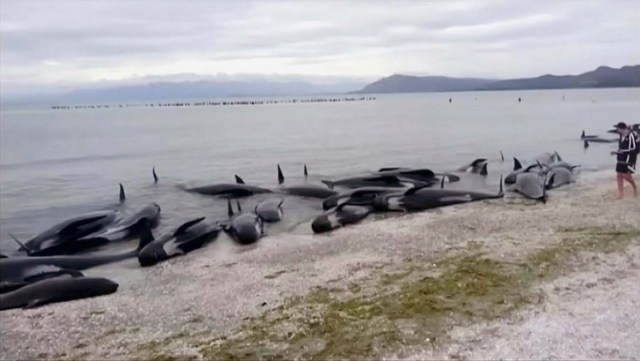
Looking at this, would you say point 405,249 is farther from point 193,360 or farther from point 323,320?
point 193,360

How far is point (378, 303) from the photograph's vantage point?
10.2 meters

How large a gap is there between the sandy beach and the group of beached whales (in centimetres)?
60

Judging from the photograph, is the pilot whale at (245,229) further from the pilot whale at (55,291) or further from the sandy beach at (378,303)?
the pilot whale at (55,291)

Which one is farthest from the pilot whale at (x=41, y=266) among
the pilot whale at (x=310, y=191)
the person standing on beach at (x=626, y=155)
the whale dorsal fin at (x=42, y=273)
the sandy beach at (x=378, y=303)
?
the person standing on beach at (x=626, y=155)

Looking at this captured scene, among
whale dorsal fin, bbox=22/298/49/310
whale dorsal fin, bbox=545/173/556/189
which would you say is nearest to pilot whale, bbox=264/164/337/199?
whale dorsal fin, bbox=545/173/556/189

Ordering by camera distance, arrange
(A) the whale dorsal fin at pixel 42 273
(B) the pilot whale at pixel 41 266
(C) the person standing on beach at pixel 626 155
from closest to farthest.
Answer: (B) the pilot whale at pixel 41 266 → (A) the whale dorsal fin at pixel 42 273 → (C) the person standing on beach at pixel 626 155

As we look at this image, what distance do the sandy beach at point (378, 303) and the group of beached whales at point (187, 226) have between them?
600mm

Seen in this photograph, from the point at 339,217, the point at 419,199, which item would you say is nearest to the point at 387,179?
the point at 419,199

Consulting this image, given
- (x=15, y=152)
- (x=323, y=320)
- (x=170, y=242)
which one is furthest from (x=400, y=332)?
(x=15, y=152)

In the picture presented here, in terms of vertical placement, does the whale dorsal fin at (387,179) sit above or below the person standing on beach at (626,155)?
below

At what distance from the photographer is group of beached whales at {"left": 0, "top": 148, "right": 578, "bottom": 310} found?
12531 millimetres

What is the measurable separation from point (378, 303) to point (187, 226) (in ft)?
28.2

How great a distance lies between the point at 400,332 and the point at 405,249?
17.7 feet

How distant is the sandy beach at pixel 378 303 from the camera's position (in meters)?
8.48
